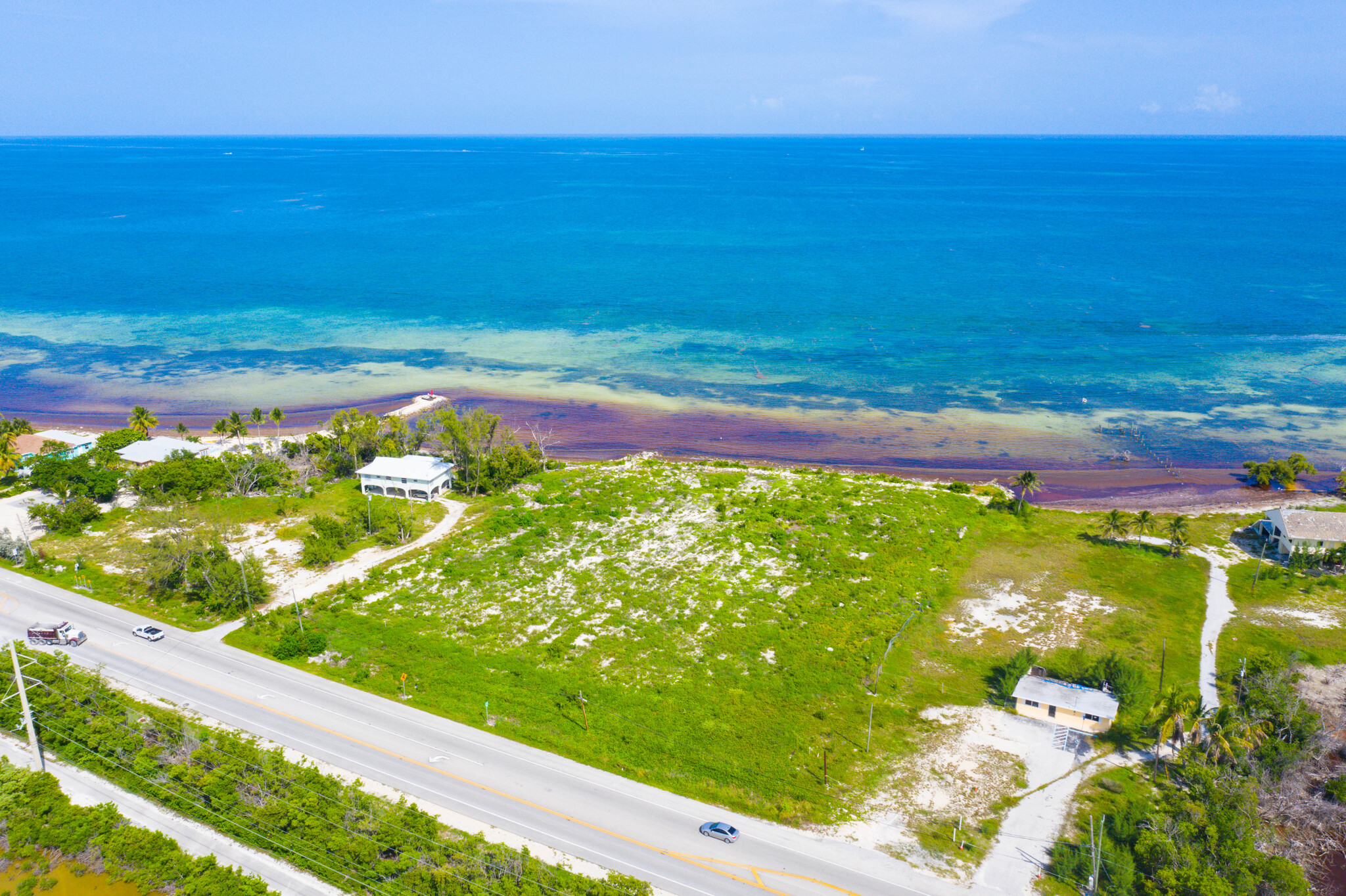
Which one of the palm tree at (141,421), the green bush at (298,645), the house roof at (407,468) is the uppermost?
the palm tree at (141,421)

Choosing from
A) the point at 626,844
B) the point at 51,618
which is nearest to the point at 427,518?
the point at 51,618

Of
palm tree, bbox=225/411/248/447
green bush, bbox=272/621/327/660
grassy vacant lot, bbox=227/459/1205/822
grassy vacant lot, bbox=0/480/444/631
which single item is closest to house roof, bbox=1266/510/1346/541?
grassy vacant lot, bbox=227/459/1205/822

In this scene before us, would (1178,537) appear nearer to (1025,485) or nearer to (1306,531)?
(1306,531)

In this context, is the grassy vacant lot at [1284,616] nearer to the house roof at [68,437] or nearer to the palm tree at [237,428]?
the palm tree at [237,428]

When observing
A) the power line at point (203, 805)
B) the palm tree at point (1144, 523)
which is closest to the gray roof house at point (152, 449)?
the power line at point (203, 805)

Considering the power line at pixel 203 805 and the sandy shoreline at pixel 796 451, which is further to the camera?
the sandy shoreline at pixel 796 451

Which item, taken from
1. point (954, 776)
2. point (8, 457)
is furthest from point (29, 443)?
point (954, 776)

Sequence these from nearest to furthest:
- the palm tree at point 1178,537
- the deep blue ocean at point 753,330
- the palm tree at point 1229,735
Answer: the palm tree at point 1229,735 < the palm tree at point 1178,537 < the deep blue ocean at point 753,330
